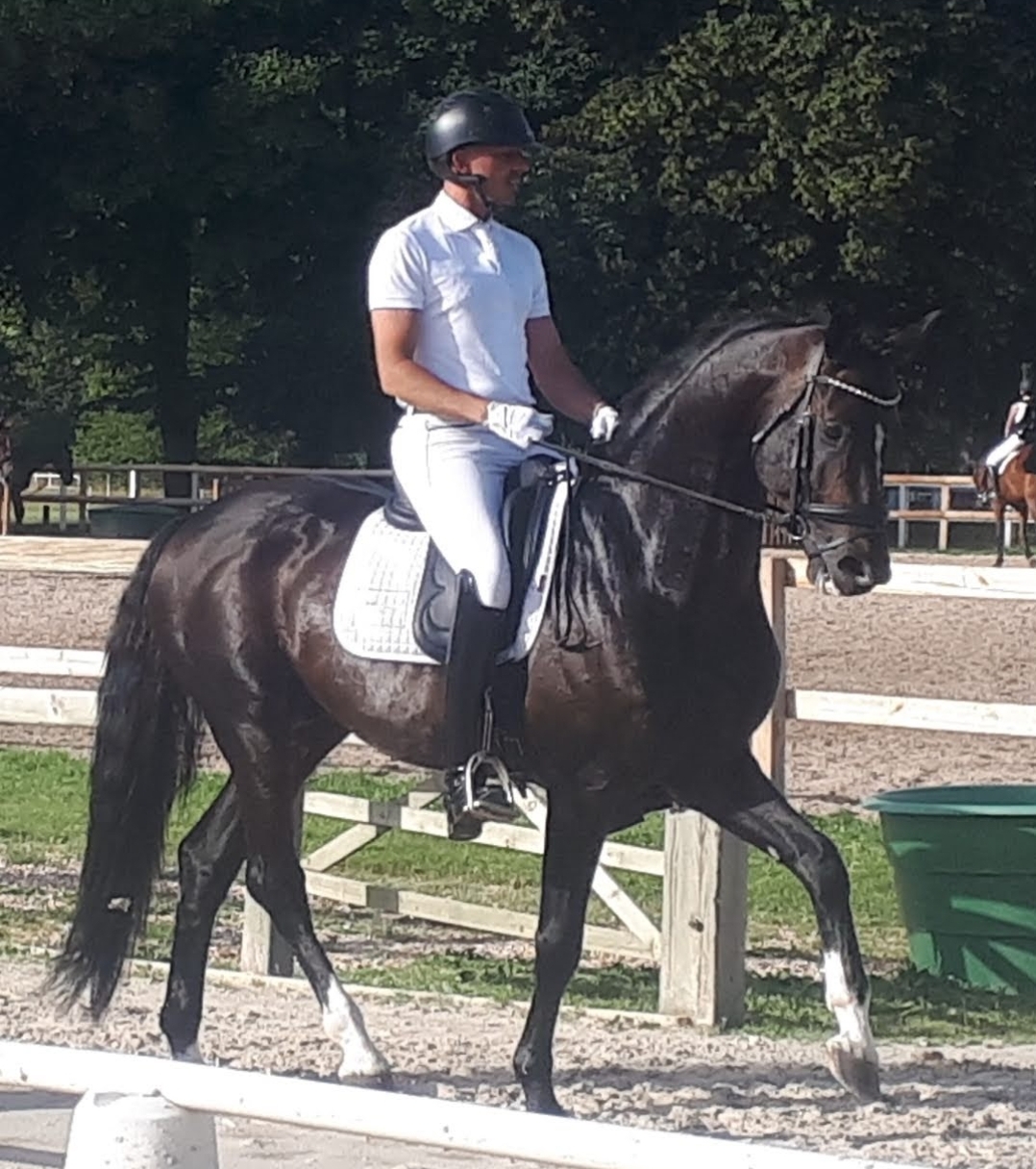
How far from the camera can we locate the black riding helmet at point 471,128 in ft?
20.7

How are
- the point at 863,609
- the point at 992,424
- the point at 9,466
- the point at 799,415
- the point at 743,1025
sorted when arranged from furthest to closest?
1. the point at 992,424
2. the point at 9,466
3. the point at 863,609
4. the point at 743,1025
5. the point at 799,415

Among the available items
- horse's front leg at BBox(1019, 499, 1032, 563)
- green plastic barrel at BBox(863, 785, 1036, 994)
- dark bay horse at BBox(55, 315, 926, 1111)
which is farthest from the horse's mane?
horse's front leg at BBox(1019, 499, 1032, 563)

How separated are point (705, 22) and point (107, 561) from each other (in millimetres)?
29886

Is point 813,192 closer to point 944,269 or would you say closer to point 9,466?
point 944,269

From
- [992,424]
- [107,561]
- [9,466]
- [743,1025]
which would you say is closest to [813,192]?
[992,424]

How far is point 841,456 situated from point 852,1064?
159 centimetres

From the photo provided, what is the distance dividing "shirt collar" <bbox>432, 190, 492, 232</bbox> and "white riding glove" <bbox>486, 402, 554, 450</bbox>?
0.54 metres

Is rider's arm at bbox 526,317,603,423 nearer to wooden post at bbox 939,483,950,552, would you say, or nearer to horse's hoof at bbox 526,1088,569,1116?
horse's hoof at bbox 526,1088,569,1116

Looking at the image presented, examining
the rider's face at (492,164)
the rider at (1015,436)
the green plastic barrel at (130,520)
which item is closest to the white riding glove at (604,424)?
the rider's face at (492,164)

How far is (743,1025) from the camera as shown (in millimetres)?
7562

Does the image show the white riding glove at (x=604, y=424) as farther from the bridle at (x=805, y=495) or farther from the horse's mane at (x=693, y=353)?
the bridle at (x=805, y=495)

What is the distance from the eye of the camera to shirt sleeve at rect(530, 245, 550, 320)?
6.52 metres

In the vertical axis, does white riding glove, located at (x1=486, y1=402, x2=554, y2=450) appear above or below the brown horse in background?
above

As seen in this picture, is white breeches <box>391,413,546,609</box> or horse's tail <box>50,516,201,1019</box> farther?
horse's tail <box>50,516,201,1019</box>
